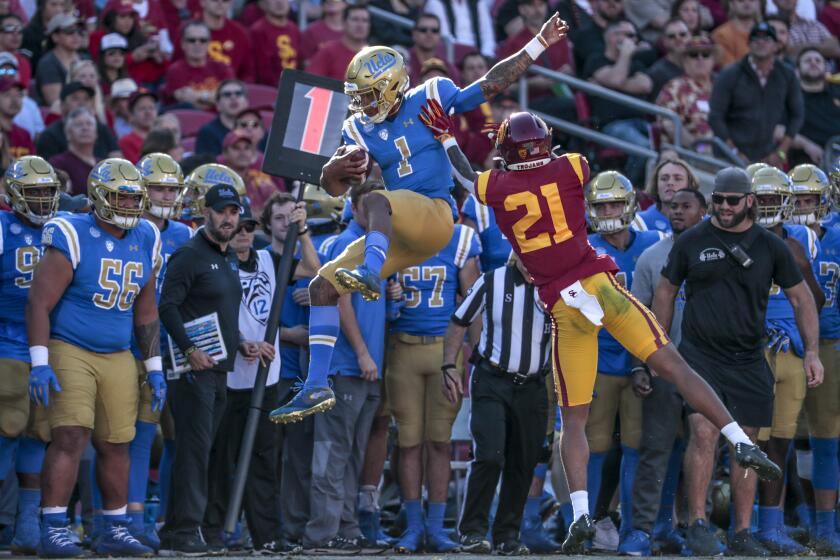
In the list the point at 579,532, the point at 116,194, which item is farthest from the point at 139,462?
the point at 579,532

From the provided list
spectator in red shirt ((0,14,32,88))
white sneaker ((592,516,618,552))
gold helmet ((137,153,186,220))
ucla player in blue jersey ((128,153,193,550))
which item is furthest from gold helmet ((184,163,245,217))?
white sneaker ((592,516,618,552))

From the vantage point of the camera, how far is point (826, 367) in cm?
1058

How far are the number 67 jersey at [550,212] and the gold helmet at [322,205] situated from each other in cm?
319

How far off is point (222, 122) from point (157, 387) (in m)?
3.96

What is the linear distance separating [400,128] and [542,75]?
631 centimetres

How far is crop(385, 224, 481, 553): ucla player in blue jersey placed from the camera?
9992 millimetres

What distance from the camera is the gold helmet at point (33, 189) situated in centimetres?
953

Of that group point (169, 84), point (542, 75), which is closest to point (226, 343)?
point (169, 84)

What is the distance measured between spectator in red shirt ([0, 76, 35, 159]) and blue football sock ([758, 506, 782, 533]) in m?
6.26

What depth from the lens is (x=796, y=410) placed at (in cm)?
1027

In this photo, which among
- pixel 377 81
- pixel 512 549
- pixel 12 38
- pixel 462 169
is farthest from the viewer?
pixel 12 38

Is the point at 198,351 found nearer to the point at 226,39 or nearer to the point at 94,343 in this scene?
the point at 94,343

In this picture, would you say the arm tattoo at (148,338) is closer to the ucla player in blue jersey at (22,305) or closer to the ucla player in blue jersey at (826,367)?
the ucla player in blue jersey at (22,305)

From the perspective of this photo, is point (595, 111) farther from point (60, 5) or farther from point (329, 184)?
point (329, 184)
